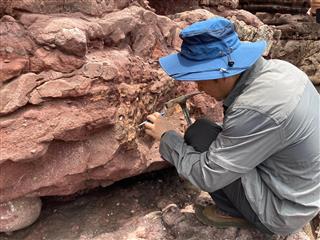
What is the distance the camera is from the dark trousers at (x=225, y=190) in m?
2.12

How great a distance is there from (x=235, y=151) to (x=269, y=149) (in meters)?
0.14

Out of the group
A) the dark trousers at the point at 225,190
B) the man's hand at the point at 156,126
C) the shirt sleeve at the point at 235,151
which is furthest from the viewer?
the man's hand at the point at 156,126

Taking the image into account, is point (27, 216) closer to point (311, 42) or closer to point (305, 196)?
point (305, 196)

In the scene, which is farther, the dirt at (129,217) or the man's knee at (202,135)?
the dirt at (129,217)

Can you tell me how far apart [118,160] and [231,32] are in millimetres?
855

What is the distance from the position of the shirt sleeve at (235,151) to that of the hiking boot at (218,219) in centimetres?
42

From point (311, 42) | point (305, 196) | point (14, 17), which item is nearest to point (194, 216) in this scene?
point (305, 196)

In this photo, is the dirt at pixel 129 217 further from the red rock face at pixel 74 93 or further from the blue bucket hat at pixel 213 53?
the blue bucket hat at pixel 213 53

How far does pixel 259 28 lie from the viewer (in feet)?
10.9

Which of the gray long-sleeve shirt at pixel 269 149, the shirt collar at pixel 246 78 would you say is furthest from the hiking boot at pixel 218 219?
the shirt collar at pixel 246 78

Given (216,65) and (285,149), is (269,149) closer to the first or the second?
(285,149)

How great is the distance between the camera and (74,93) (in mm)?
1956

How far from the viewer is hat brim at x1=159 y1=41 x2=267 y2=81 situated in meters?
1.82

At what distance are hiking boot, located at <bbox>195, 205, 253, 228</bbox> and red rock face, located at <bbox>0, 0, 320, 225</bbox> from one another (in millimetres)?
397
